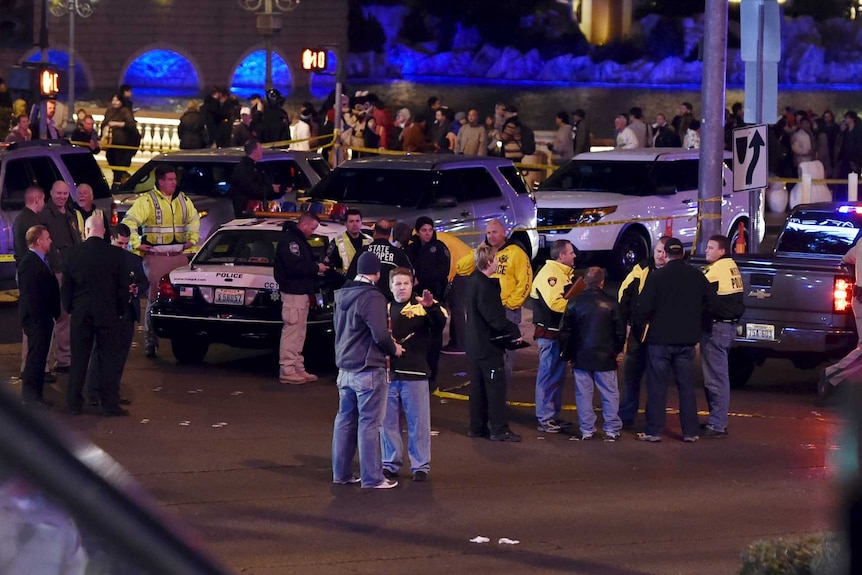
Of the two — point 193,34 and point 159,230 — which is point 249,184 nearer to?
point 159,230

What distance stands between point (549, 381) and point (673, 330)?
1.07 m

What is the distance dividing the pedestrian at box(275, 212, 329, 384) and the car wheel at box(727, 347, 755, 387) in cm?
401

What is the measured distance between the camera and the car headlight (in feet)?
69.1

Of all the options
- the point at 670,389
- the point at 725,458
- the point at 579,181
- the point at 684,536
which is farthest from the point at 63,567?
the point at 579,181

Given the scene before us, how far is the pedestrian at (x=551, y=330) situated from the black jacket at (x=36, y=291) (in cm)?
398

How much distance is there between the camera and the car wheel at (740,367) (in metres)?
13.4

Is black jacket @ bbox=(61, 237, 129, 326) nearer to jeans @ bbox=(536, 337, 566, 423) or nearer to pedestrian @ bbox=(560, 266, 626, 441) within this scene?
jeans @ bbox=(536, 337, 566, 423)

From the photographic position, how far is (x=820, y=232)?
1479cm

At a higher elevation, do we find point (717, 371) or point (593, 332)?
point (593, 332)

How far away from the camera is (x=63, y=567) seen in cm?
142

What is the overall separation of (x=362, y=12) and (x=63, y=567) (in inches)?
2335

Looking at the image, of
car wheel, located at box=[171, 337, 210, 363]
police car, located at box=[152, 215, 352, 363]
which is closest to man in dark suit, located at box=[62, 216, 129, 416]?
police car, located at box=[152, 215, 352, 363]

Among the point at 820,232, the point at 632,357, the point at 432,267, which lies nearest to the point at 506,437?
the point at 632,357

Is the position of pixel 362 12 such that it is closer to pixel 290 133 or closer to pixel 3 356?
pixel 290 133
